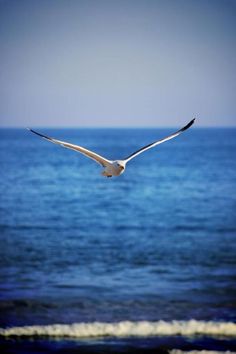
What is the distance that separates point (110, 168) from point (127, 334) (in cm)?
1460

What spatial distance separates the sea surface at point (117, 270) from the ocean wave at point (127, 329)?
0.14 ft

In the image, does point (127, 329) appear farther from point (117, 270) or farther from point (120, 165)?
point (120, 165)

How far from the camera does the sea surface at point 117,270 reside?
26641 millimetres

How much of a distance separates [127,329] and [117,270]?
443 inches

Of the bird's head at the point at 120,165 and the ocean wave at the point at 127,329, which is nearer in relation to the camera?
the bird's head at the point at 120,165

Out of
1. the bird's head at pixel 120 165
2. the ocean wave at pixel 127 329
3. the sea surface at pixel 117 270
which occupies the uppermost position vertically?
the bird's head at pixel 120 165

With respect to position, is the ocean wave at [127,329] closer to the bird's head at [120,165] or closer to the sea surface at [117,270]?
the sea surface at [117,270]

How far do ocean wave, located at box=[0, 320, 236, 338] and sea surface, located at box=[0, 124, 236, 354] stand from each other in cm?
4

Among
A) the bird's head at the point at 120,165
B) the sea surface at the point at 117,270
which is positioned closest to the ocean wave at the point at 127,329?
the sea surface at the point at 117,270

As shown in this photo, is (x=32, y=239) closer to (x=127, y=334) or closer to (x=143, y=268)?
(x=143, y=268)

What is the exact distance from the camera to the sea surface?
26.6m

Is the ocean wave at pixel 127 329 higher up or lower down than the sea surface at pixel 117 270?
lower down

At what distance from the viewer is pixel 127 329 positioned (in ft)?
89.8

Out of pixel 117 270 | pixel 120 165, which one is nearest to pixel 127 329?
pixel 117 270
